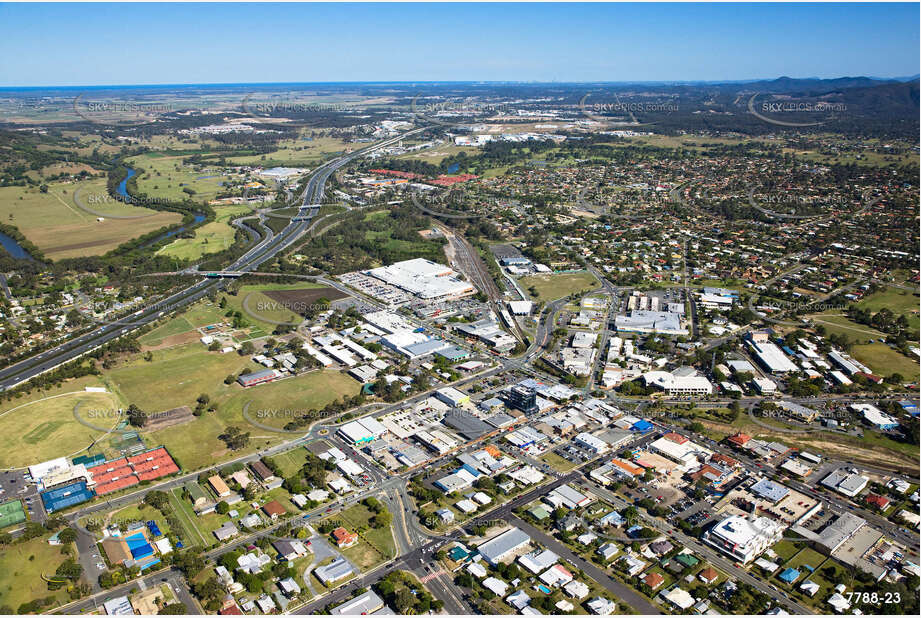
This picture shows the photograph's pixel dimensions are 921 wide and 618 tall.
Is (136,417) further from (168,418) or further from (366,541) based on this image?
(366,541)

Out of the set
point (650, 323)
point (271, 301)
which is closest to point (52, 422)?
point (271, 301)

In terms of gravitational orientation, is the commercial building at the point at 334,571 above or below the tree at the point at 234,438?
below

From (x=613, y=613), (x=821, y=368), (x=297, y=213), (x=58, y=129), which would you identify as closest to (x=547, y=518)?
(x=613, y=613)

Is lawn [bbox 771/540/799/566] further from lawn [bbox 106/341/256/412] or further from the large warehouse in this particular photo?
the large warehouse

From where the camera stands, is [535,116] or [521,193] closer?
[521,193]

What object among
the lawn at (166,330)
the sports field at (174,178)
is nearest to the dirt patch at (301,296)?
the lawn at (166,330)

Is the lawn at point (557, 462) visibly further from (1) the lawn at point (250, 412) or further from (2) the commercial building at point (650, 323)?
(2) the commercial building at point (650, 323)

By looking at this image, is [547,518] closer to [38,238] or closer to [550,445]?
[550,445]

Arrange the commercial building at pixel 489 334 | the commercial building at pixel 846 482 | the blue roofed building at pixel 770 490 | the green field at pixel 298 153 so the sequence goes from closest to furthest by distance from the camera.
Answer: the blue roofed building at pixel 770 490
the commercial building at pixel 846 482
the commercial building at pixel 489 334
the green field at pixel 298 153
